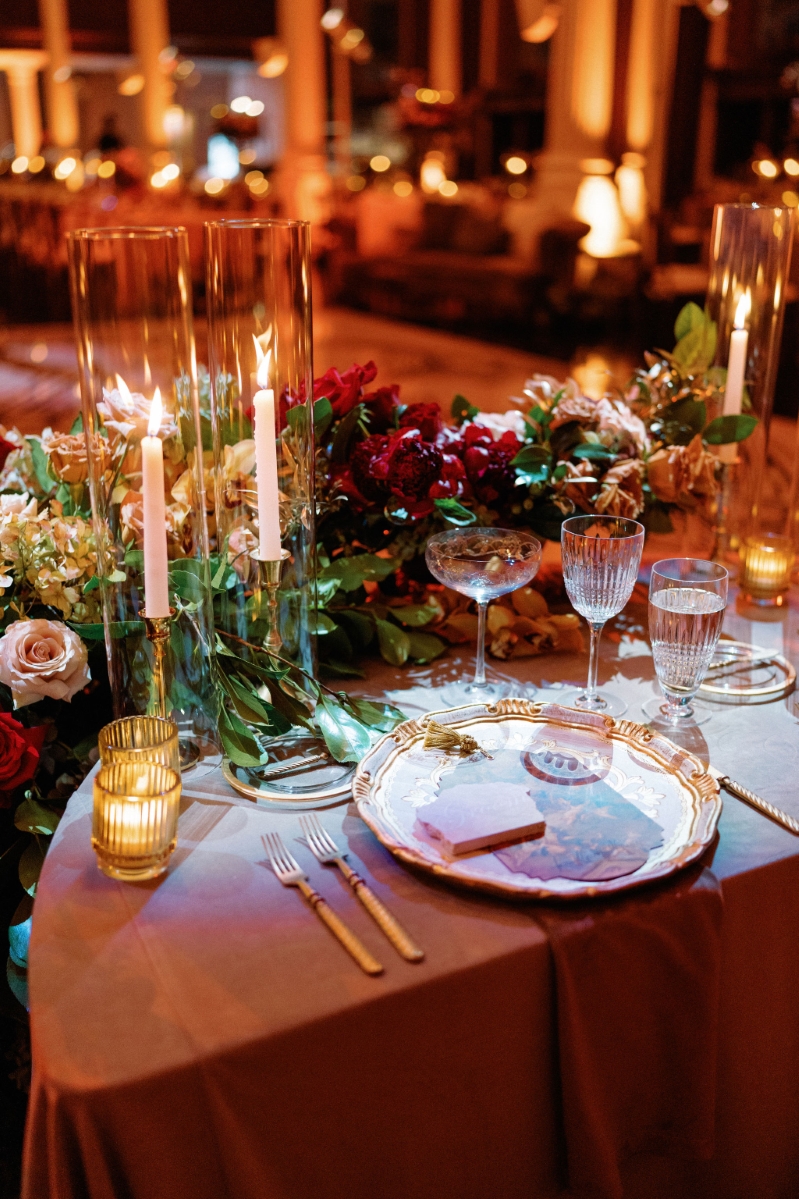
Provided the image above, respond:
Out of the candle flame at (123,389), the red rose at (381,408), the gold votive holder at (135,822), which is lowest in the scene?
the gold votive holder at (135,822)

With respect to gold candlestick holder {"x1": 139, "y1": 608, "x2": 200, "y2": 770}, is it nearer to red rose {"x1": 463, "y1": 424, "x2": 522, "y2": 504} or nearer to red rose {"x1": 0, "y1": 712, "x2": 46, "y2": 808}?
red rose {"x1": 0, "y1": 712, "x2": 46, "y2": 808}

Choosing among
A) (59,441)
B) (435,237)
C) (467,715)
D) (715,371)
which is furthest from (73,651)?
(435,237)

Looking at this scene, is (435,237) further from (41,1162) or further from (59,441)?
(41,1162)

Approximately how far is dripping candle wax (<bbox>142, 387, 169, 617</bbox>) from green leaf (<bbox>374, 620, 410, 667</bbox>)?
353 millimetres

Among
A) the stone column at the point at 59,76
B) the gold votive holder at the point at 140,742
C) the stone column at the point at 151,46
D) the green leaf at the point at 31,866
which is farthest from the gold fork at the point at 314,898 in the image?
the stone column at the point at 59,76

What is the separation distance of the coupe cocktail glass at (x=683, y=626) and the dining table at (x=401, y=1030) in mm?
145

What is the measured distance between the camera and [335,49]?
36.5ft

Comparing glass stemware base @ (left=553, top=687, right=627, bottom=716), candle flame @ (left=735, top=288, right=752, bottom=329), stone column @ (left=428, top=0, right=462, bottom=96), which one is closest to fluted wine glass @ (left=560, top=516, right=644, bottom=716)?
glass stemware base @ (left=553, top=687, right=627, bottom=716)

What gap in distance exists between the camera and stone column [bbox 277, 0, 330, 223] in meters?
10.1

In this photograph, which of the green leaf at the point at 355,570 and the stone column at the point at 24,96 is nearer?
the green leaf at the point at 355,570

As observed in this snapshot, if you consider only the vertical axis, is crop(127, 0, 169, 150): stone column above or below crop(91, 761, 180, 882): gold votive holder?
above

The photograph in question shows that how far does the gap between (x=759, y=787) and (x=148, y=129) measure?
1175 cm

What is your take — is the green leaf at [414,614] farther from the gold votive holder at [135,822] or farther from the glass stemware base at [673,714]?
the gold votive holder at [135,822]

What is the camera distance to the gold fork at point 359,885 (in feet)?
2.54
